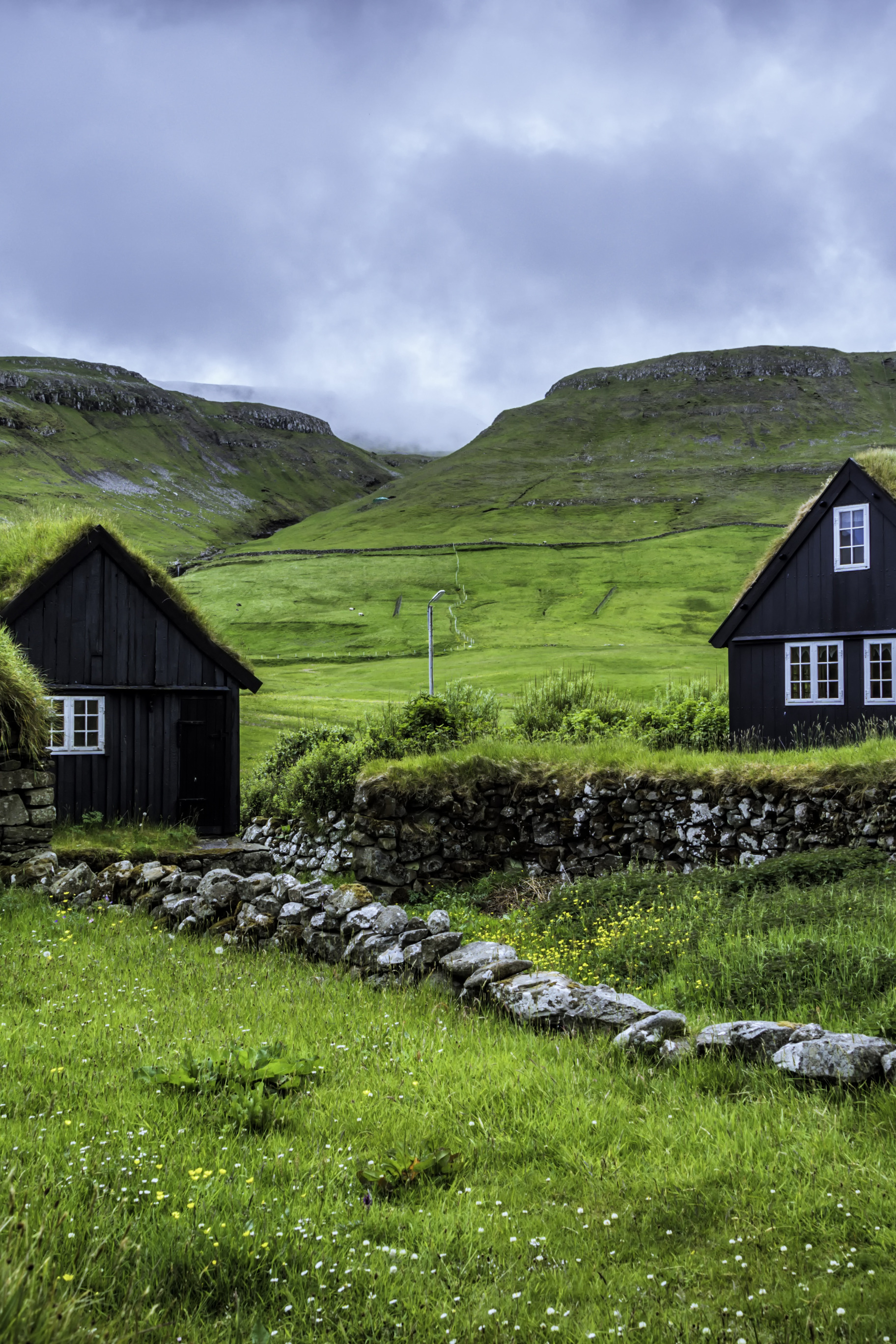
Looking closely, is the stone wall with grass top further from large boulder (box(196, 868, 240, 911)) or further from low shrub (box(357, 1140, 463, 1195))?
low shrub (box(357, 1140, 463, 1195))

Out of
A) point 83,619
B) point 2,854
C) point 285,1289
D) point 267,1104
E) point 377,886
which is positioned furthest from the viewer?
point 83,619

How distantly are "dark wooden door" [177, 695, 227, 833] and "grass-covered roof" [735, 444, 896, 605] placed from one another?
14.9 meters

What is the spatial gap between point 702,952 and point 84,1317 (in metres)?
6.29

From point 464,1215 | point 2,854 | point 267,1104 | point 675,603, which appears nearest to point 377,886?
point 2,854

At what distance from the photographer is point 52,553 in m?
20.0

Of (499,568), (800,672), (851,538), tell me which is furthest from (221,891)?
(499,568)

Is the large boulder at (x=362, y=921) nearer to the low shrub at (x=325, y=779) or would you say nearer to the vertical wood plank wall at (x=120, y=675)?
the low shrub at (x=325, y=779)

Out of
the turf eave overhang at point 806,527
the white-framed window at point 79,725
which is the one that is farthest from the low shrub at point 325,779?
the turf eave overhang at point 806,527

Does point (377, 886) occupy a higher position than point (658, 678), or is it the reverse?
point (658, 678)

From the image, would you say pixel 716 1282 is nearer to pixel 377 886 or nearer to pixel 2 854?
pixel 2 854

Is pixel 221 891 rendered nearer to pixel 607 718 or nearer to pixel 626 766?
pixel 626 766

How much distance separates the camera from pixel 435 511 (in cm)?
16700

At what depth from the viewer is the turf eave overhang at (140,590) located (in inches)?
768

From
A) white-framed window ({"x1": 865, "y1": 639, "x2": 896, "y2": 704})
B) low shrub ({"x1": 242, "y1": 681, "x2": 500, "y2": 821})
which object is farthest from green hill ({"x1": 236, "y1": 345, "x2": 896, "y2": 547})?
low shrub ({"x1": 242, "y1": 681, "x2": 500, "y2": 821})
